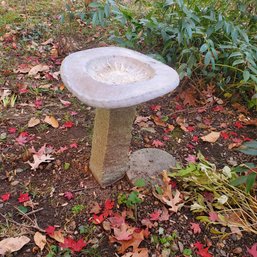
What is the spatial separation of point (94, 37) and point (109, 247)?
8.36 ft

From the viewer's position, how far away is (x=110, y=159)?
→ 1.84 metres

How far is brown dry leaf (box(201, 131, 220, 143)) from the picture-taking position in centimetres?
242

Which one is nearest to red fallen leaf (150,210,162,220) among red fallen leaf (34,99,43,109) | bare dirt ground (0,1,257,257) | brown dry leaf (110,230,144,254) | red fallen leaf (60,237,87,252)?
bare dirt ground (0,1,257,257)

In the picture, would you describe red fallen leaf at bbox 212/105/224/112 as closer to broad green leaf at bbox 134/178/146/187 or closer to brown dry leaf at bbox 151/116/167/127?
brown dry leaf at bbox 151/116/167/127

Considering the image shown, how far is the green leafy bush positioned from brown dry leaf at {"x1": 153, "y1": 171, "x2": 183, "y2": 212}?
962 mm

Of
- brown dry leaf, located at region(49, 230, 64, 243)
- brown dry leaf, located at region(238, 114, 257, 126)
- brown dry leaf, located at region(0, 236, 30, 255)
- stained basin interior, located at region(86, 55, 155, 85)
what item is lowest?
brown dry leaf, located at region(0, 236, 30, 255)

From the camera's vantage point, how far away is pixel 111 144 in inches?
69.8

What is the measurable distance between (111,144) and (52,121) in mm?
852

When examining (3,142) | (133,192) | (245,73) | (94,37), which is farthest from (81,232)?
(94,37)

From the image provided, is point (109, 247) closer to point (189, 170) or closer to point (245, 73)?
point (189, 170)

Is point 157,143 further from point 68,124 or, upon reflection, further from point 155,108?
point 68,124

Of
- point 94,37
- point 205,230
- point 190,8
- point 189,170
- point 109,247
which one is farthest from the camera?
point 94,37

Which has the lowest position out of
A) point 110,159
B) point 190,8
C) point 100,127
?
point 110,159

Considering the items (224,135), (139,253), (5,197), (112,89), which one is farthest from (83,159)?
(224,135)
